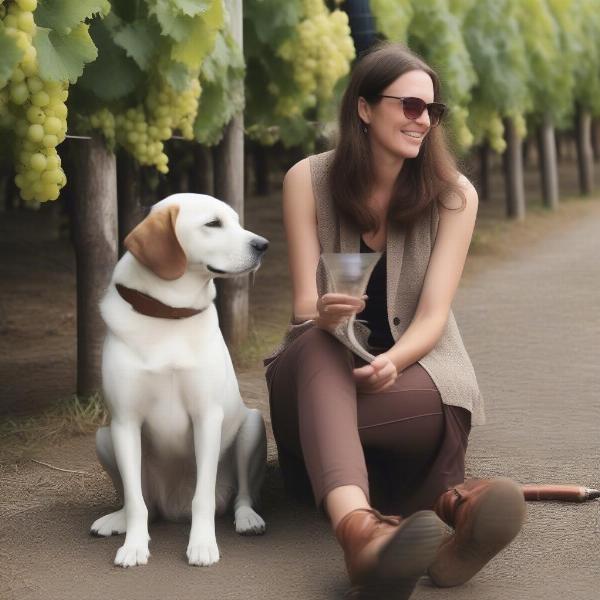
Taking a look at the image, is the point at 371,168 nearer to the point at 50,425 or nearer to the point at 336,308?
the point at 336,308

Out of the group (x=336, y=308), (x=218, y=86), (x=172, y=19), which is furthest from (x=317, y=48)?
(x=336, y=308)

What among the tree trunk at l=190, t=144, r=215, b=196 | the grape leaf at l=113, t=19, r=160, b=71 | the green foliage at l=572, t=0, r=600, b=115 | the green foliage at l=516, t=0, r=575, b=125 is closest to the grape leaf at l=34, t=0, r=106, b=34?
the grape leaf at l=113, t=19, r=160, b=71

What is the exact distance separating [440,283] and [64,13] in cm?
179

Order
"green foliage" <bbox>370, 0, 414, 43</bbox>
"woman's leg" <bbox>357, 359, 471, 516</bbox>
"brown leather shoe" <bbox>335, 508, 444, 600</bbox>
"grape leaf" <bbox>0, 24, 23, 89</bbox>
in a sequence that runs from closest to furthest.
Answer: "brown leather shoe" <bbox>335, 508, 444, 600</bbox> → "woman's leg" <bbox>357, 359, 471, 516</bbox> → "grape leaf" <bbox>0, 24, 23, 89</bbox> → "green foliage" <bbox>370, 0, 414, 43</bbox>

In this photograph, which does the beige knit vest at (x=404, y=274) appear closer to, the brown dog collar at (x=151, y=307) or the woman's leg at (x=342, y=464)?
the woman's leg at (x=342, y=464)

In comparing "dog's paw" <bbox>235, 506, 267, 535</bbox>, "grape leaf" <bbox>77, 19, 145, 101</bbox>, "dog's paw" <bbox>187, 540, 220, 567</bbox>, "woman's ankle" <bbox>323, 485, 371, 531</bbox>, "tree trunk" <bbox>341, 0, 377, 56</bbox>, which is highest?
"tree trunk" <bbox>341, 0, 377, 56</bbox>

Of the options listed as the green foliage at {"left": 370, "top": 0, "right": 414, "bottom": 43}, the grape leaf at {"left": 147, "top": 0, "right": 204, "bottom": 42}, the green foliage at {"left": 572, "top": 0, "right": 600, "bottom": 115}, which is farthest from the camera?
the green foliage at {"left": 572, "top": 0, "right": 600, "bottom": 115}

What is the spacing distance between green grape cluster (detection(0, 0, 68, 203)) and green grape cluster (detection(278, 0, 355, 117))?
137 inches

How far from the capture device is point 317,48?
8266 millimetres

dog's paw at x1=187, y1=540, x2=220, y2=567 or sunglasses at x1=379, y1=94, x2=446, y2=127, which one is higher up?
sunglasses at x1=379, y1=94, x2=446, y2=127

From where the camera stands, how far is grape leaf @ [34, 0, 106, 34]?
477cm

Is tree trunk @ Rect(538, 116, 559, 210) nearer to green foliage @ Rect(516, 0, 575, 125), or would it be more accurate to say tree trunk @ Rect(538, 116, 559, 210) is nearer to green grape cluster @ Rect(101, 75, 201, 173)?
green foliage @ Rect(516, 0, 575, 125)

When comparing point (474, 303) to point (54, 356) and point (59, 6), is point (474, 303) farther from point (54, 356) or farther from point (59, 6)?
point (59, 6)

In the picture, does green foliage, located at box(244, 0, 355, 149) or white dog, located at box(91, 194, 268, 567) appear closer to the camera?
white dog, located at box(91, 194, 268, 567)
